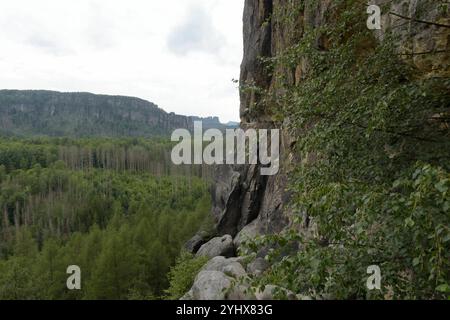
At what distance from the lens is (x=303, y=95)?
664 cm

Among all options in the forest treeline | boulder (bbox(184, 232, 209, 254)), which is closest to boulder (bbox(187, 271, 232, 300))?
the forest treeline

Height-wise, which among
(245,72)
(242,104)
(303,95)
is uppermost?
(245,72)

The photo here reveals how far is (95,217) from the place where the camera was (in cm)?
6706

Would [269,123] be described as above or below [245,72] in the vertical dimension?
below

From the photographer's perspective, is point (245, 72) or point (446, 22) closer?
point (446, 22)

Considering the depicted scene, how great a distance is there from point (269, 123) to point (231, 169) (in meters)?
10.8

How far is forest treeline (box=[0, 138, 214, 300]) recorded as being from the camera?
26.4m

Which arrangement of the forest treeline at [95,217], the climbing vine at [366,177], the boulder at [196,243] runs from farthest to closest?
the boulder at [196,243]
the forest treeline at [95,217]
the climbing vine at [366,177]

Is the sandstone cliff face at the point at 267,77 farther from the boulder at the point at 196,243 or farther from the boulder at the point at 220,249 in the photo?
the boulder at the point at 220,249

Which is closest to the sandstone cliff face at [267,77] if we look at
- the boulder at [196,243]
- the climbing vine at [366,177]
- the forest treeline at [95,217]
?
the climbing vine at [366,177]

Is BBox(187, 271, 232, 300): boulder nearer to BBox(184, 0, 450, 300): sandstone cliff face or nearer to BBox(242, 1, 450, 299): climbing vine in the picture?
BBox(184, 0, 450, 300): sandstone cliff face

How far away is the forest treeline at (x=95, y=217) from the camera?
26438mm

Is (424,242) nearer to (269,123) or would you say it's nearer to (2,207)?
(269,123)
